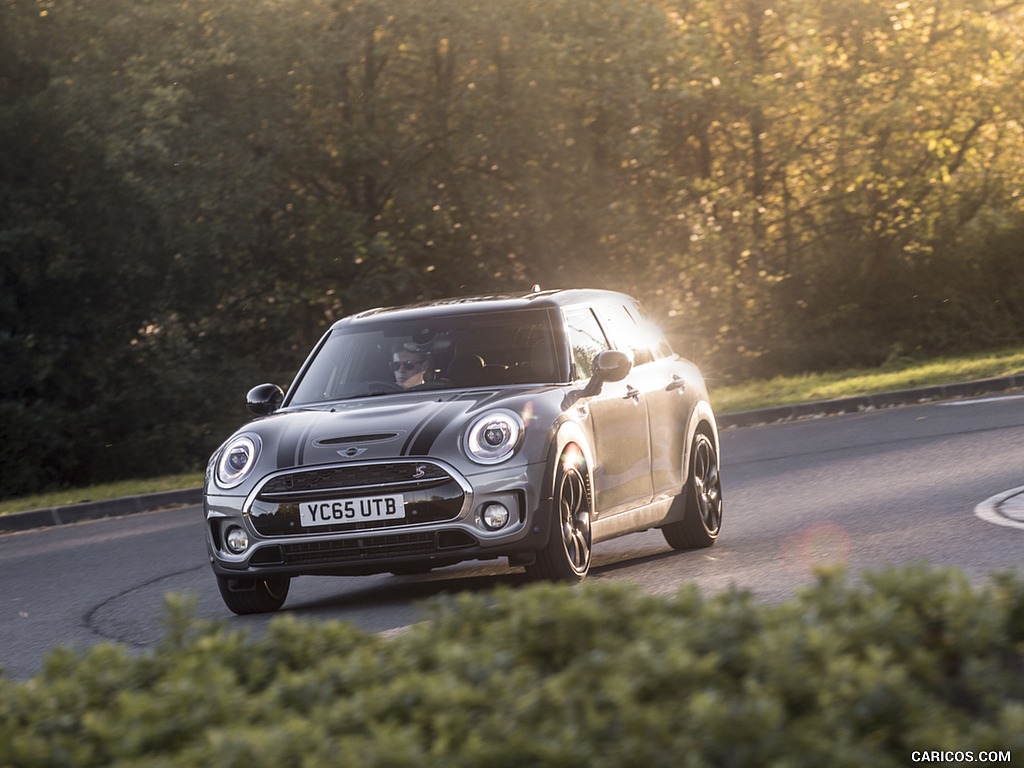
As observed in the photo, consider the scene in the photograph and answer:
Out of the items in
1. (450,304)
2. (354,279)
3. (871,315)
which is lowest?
(871,315)

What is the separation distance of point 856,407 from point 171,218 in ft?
32.8

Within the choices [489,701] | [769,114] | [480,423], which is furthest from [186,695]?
[769,114]

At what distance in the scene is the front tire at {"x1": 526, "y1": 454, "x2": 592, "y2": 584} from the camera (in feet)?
28.4

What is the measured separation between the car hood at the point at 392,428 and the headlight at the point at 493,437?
46mm

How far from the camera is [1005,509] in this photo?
406 inches

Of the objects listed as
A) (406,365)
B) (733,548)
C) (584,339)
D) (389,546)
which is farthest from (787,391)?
(389,546)

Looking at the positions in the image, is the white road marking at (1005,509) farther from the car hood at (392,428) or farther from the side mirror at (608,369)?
the car hood at (392,428)

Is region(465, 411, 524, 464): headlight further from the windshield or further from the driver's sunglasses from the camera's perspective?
the driver's sunglasses

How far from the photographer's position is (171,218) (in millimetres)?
25094

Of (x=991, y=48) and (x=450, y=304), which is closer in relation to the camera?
(x=450, y=304)

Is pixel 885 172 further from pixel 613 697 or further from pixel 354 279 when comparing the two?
pixel 613 697

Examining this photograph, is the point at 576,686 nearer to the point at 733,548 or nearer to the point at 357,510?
the point at 357,510

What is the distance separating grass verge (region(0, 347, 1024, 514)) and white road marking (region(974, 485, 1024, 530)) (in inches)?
394

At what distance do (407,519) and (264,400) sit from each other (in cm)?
183
